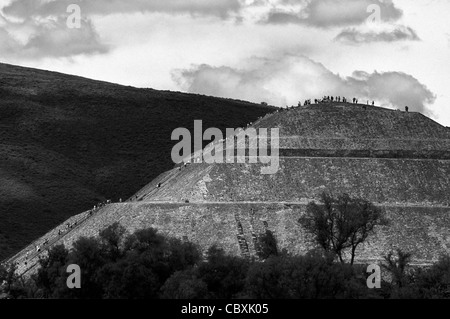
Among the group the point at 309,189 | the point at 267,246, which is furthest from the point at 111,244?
the point at 309,189

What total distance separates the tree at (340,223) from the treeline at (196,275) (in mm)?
3974

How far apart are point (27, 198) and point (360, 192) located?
55140mm

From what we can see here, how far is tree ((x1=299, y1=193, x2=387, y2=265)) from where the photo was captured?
129 meters

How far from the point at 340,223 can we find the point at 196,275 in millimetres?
21327

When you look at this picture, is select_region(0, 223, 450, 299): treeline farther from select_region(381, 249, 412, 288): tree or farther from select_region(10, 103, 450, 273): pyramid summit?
select_region(10, 103, 450, 273): pyramid summit

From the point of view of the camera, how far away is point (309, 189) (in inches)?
6043

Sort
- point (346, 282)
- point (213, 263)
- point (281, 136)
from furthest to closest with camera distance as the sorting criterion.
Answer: point (281, 136) → point (213, 263) → point (346, 282)

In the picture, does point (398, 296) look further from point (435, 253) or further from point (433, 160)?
point (433, 160)

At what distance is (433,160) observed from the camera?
6373 inches

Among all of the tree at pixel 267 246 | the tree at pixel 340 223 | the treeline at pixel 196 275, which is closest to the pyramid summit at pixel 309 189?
the tree at pixel 267 246

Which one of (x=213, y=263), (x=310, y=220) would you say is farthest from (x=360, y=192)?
(x=213, y=263)

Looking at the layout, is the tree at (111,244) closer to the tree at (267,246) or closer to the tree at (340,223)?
the tree at (267,246)
